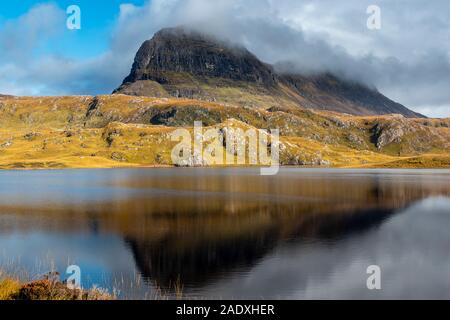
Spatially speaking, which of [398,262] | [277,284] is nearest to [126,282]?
[277,284]

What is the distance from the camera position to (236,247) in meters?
46.4

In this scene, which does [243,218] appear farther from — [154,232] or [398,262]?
[398,262]

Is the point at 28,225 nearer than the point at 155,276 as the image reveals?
No

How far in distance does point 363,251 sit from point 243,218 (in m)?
24.5

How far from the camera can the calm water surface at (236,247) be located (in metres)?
34.2

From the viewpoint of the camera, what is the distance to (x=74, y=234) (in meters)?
53.8

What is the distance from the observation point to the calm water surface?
34250mm

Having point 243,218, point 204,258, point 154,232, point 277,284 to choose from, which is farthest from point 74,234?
point 277,284

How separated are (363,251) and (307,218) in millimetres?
21506

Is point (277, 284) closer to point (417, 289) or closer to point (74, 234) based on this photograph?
point (417, 289)

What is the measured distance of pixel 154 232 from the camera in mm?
53969
